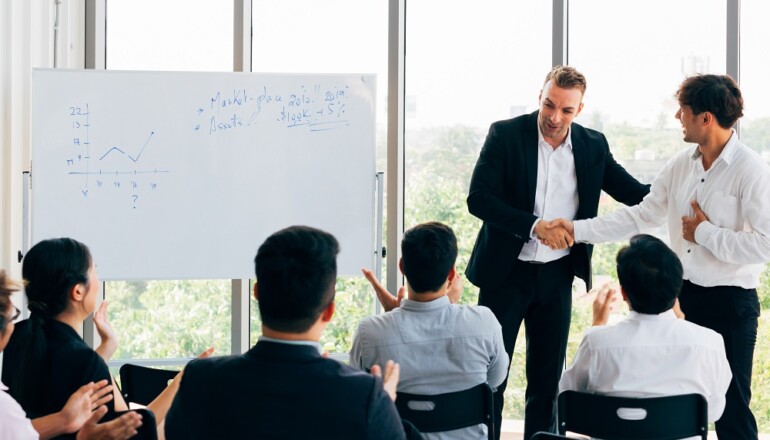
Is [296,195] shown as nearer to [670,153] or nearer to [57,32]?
[57,32]

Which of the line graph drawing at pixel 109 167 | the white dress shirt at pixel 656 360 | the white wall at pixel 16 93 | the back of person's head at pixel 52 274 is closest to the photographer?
the back of person's head at pixel 52 274

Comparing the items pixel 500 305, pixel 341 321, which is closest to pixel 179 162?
pixel 341 321

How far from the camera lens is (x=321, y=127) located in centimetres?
378

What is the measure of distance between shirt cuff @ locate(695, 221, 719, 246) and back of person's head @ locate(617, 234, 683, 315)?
2.34 feet

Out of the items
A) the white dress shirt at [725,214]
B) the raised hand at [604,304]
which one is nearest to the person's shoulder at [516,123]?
the white dress shirt at [725,214]

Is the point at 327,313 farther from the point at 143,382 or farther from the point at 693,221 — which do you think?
the point at 693,221

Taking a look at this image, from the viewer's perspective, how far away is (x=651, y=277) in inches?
88.8

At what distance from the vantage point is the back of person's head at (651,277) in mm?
2238

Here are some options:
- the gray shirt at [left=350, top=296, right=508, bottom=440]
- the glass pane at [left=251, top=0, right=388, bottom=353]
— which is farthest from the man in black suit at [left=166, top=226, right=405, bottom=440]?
the glass pane at [left=251, top=0, right=388, bottom=353]

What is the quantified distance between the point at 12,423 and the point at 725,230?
7.67ft

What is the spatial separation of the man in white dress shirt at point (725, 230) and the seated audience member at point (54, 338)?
205cm

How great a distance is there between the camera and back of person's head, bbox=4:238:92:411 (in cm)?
197

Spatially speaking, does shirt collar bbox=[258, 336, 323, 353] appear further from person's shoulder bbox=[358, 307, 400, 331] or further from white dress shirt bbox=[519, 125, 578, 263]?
white dress shirt bbox=[519, 125, 578, 263]

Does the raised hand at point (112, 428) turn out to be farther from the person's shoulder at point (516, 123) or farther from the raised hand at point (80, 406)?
the person's shoulder at point (516, 123)
